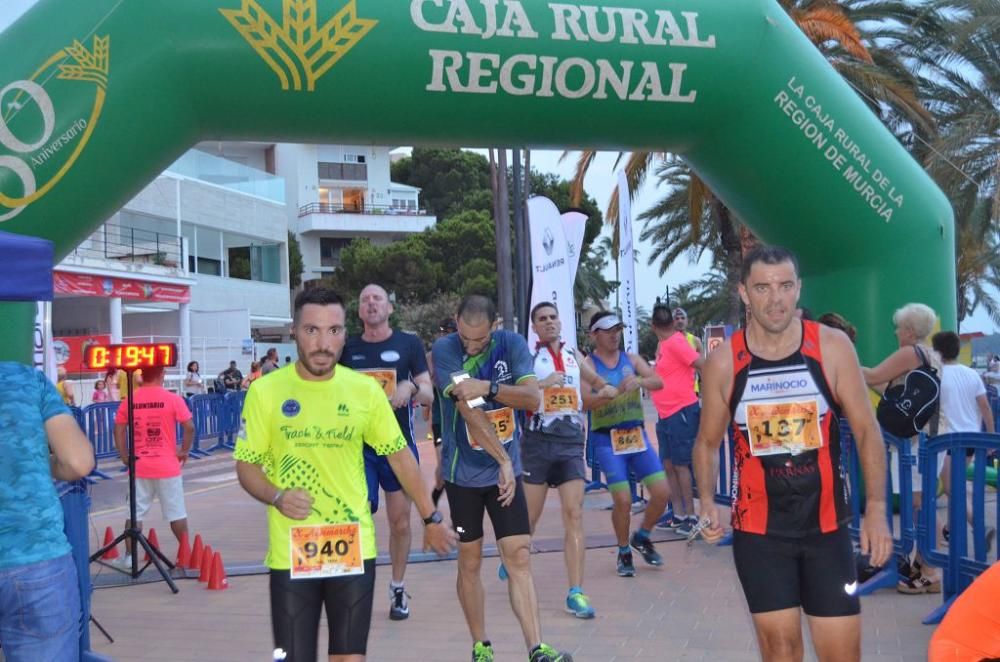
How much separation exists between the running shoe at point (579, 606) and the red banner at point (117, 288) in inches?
872

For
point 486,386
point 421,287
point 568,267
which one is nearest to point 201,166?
point 421,287

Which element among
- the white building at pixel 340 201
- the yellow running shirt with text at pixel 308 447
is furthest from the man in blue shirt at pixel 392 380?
the white building at pixel 340 201

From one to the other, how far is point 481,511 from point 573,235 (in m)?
5.40

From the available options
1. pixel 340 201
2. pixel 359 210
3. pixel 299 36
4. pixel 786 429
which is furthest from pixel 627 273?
pixel 340 201

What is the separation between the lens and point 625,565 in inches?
293

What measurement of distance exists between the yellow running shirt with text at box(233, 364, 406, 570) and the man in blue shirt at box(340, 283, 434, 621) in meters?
2.68

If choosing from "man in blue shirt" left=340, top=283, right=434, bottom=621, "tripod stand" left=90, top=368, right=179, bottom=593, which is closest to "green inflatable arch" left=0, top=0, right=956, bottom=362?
"tripod stand" left=90, top=368, right=179, bottom=593

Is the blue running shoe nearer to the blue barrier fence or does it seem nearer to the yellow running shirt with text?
the blue barrier fence

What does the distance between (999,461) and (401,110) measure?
187 inches

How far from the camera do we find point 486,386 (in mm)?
5207

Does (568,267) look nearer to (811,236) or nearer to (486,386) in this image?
(811,236)

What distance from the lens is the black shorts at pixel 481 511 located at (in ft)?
17.4

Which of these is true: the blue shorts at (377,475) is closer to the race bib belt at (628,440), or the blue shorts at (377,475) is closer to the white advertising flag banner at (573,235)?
the race bib belt at (628,440)

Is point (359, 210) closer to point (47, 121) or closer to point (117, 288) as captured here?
point (117, 288)
